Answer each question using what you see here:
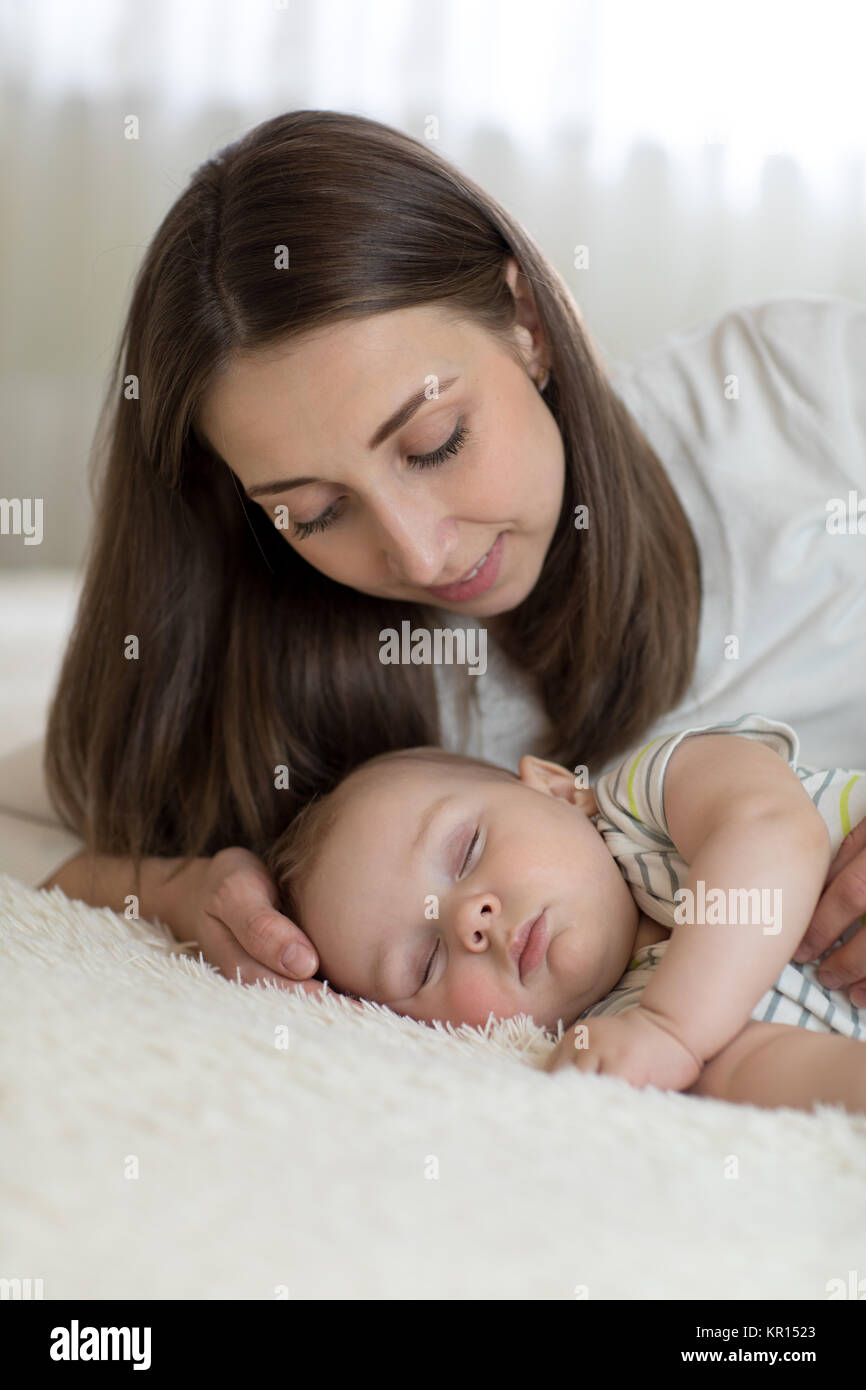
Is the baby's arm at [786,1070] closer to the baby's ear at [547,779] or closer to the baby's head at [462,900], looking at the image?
the baby's head at [462,900]

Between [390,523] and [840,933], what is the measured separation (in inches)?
20.6

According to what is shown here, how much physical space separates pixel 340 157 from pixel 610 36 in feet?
7.50

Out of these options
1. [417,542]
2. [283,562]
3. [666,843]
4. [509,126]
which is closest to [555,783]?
[666,843]

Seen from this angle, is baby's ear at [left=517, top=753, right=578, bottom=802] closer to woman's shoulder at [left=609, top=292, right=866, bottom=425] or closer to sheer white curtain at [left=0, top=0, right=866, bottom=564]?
woman's shoulder at [left=609, top=292, right=866, bottom=425]

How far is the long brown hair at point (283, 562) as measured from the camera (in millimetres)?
1136

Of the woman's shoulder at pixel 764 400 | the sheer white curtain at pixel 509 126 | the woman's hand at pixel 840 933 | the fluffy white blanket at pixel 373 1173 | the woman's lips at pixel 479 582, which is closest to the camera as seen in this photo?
the fluffy white blanket at pixel 373 1173

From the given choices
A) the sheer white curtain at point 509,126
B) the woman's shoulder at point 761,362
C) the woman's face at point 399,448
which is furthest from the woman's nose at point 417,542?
the sheer white curtain at point 509,126

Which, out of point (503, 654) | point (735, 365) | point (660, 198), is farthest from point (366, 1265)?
point (660, 198)

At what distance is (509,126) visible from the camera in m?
3.15

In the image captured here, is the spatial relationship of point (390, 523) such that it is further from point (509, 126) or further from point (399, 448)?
point (509, 126)

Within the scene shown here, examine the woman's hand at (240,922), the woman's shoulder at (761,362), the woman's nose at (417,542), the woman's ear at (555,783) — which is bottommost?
the woman's hand at (240,922)

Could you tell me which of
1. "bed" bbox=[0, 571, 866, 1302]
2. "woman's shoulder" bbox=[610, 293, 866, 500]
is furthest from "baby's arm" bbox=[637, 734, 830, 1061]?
"woman's shoulder" bbox=[610, 293, 866, 500]

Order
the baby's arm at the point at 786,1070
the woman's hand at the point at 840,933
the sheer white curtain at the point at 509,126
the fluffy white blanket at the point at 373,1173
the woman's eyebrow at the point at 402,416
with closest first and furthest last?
the fluffy white blanket at the point at 373,1173 → the baby's arm at the point at 786,1070 → the woman's hand at the point at 840,933 → the woman's eyebrow at the point at 402,416 → the sheer white curtain at the point at 509,126

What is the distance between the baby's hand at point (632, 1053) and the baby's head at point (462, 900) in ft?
0.40
